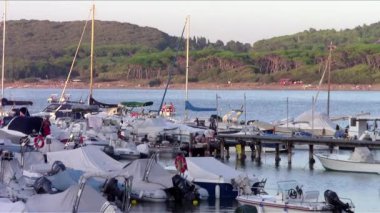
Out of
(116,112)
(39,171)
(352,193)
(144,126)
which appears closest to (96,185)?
(39,171)

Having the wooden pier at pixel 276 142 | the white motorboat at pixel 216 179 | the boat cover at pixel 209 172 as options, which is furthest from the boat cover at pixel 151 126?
the white motorboat at pixel 216 179

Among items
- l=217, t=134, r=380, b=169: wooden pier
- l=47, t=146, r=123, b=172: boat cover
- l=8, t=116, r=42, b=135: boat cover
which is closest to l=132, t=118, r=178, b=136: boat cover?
l=217, t=134, r=380, b=169: wooden pier

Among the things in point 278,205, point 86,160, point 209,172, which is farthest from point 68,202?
point 86,160

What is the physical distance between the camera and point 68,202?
23781 mm

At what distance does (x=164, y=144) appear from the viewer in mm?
47188

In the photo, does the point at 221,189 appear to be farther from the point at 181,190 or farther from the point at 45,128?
the point at 45,128

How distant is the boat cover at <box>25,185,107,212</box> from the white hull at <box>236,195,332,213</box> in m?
5.01

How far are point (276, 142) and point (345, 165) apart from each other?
5.27 m

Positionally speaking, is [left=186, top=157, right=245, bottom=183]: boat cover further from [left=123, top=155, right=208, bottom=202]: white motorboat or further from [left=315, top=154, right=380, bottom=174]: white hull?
[left=315, top=154, right=380, bottom=174]: white hull

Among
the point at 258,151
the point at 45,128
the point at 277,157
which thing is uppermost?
the point at 45,128

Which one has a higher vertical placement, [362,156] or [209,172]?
[209,172]

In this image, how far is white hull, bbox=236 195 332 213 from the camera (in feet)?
85.8

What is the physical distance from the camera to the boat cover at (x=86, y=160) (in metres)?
32.4

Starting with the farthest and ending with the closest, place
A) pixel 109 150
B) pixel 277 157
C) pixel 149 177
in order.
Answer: pixel 277 157, pixel 109 150, pixel 149 177
